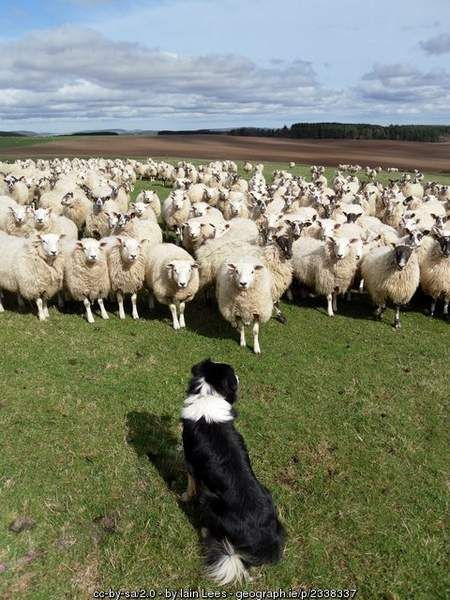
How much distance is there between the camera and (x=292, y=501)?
19.0 feet

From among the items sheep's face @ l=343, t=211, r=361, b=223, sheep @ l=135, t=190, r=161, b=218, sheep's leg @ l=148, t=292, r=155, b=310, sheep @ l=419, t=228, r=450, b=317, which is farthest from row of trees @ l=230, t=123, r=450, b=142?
sheep's leg @ l=148, t=292, r=155, b=310

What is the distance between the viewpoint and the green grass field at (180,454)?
485cm

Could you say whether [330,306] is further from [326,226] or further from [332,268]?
[326,226]

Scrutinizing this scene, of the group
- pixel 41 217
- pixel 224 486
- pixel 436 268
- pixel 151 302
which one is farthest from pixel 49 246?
pixel 436 268

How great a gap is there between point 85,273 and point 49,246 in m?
0.96

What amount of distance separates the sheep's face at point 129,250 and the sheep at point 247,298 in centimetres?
221

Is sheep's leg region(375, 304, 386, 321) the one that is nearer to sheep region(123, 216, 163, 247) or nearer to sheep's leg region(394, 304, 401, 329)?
sheep's leg region(394, 304, 401, 329)

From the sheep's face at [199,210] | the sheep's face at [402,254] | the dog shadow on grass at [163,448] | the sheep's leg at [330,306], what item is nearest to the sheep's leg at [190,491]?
the dog shadow on grass at [163,448]

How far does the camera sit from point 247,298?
9.64 m

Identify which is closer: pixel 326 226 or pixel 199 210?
pixel 326 226

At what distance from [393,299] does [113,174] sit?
23459 mm

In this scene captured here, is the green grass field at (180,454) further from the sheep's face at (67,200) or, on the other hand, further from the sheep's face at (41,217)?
the sheep's face at (67,200)

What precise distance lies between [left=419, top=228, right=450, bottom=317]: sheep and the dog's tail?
9.10m

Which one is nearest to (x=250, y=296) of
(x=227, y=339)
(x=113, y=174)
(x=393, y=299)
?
(x=227, y=339)
